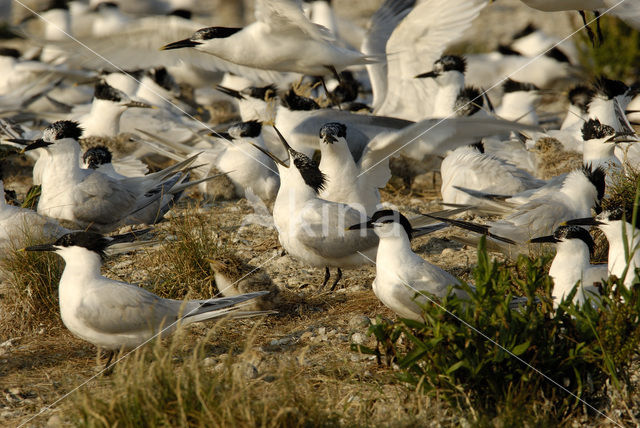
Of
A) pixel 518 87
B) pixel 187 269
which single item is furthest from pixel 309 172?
pixel 518 87

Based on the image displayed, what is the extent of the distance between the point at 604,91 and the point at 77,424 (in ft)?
16.6

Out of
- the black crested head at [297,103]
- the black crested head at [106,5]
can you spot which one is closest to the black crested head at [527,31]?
the black crested head at [106,5]

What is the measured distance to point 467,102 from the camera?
6398 millimetres

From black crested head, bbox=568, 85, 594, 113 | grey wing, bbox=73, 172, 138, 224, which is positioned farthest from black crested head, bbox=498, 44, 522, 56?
grey wing, bbox=73, 172, 138, 224

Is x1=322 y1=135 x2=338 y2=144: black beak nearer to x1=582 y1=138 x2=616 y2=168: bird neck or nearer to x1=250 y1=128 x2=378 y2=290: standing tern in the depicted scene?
x1=250 y1=128 x2=378 y2=290: standing tern

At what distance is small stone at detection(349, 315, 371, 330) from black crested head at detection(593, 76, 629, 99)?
3.45 meters

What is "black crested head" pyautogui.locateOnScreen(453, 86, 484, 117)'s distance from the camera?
6.30 metres

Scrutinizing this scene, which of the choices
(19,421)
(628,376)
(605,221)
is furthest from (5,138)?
(628,376)

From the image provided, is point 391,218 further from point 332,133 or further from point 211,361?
point 332,133

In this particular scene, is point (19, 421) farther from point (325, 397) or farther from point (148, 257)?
point (148, 257)

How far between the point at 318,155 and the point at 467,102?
1.63 metres

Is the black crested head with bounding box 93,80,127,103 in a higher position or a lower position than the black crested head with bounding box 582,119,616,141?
lower

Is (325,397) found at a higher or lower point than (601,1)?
lower

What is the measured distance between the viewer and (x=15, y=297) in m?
4.10
